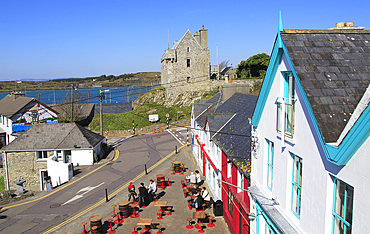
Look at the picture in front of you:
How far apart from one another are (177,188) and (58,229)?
8.59m

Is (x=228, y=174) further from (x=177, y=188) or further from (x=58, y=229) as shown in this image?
(x=58, y=229)

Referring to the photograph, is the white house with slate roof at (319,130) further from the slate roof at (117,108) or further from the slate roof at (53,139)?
the slate roof at (117,108)

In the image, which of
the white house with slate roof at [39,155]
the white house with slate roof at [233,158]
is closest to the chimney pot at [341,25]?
the white house with slate roof at [233,158]

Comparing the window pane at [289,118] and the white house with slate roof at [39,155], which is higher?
the window pane at [289,118]

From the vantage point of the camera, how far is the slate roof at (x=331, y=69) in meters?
5.55

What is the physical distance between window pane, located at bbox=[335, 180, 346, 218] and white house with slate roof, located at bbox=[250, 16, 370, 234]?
2 centimetres

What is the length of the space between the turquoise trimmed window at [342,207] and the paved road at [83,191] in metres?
16.2

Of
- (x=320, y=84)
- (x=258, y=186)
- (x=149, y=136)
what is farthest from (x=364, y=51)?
(x=149, y=136)

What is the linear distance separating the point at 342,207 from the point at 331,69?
292 centimetres

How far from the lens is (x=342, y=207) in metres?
5.20

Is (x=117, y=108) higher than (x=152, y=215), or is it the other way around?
(x=117, y=108)

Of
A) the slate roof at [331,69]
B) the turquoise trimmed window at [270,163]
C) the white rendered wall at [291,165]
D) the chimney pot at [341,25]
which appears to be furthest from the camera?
the turquoise trimmed window at [270,163]

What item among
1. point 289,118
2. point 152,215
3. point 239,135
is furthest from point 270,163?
point 152,215

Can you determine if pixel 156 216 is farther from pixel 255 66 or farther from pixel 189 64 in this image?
pixel 255 66
